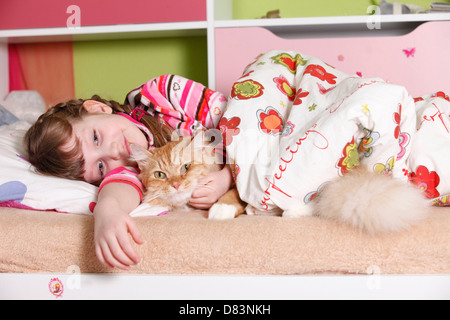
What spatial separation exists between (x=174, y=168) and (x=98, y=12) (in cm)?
107

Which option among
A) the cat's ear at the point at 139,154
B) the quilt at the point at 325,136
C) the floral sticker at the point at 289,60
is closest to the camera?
the quilt at the point at 325,136

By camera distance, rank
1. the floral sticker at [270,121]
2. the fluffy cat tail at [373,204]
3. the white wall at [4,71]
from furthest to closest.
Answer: the white wall at [4,71]
the floral sticker at [270,121]
the fluffy cat tail at [373,204]

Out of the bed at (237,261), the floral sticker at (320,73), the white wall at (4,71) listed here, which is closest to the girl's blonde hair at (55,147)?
the bed at (237,261)

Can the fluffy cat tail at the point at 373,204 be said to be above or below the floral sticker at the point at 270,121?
below

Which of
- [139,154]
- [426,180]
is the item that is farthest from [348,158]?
[139,154]

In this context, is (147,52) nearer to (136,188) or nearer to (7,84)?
(7,84)

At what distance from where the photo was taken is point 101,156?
119 centimetres

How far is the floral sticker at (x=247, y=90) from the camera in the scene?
1.07 m

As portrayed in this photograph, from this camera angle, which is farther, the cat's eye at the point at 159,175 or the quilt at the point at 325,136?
the cat's eye at the point at 159,175

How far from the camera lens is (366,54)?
1.78 m

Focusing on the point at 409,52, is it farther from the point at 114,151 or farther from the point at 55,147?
the point at 55,147

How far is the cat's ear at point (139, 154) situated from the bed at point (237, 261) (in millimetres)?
270

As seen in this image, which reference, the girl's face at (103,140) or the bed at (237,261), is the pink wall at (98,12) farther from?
the bed at (237,261)

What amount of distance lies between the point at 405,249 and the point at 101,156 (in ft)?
2.67
